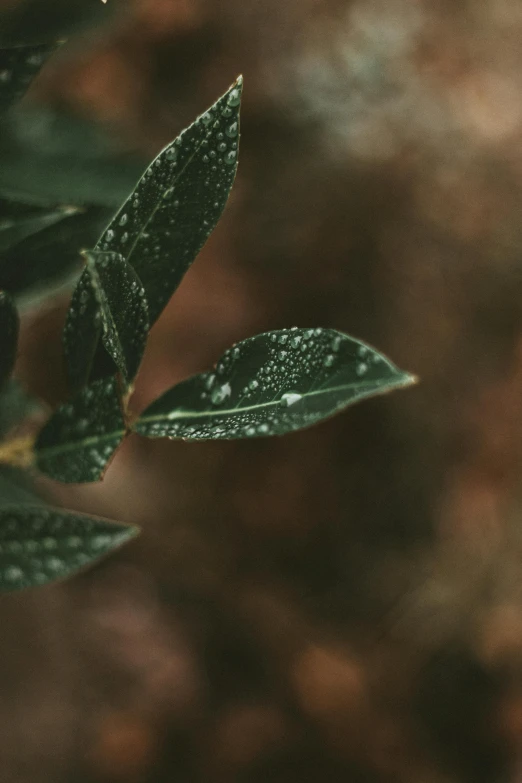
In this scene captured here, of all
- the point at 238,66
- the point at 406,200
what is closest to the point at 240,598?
the point at 406,200

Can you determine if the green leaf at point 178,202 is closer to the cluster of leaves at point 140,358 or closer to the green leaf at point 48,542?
the cluster of leaves at point 140,358

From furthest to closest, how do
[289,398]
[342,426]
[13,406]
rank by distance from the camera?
[342,426]
[13,406]
[289,398]

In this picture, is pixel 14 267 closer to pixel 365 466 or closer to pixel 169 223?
pixel 169 223

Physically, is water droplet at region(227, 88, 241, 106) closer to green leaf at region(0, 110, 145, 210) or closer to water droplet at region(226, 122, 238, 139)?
water droplet at region(226, 122, 238, 139)

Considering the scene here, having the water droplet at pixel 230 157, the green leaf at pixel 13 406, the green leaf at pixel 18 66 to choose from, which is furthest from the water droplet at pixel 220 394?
the green leaf at pixel 13 406

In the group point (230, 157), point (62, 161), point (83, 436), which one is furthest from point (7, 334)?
point (62, 161)

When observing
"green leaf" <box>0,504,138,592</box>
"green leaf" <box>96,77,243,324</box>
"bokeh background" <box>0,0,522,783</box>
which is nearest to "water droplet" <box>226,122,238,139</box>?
"green leaf" <box>96,77,243,324</box>

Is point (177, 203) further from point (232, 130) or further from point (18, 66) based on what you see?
point (18, 66)
